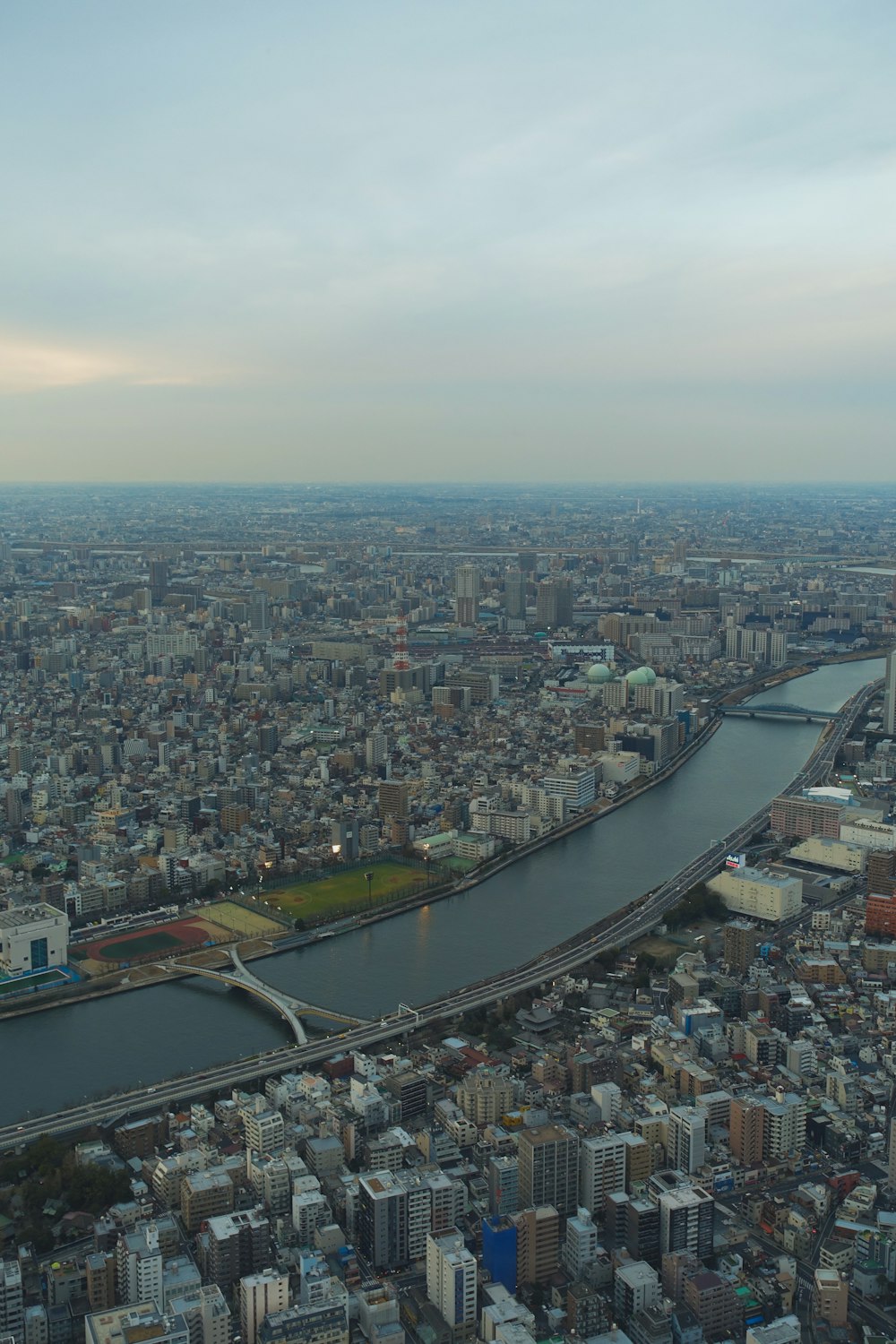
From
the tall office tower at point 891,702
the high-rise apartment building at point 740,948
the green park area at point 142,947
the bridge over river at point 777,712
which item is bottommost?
the green park area at point 142,947

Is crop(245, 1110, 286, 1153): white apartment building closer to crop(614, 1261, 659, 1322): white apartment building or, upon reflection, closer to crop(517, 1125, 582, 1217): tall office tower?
crop(517, 1125, 582, 1217): tall office tower

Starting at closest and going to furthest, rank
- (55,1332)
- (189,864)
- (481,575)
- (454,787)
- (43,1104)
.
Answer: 1. (55,1332)
2. (43,1104)
3. (189,864)
4. (454,787)
5. (481,575)

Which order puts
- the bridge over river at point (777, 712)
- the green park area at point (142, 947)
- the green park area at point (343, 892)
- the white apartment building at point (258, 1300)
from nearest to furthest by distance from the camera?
the white apartment building at point (258, 1300)
the green park area at point (142, 947)
the green park area at point (343, 892)
the bridge over river at point (777, 712)

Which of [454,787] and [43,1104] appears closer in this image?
[43,1104]

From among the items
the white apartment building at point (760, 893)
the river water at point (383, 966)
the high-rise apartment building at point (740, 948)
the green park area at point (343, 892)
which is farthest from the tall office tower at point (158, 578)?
the high-rise apartment building at point (740, 948)

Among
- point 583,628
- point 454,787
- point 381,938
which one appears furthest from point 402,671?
point 381,938

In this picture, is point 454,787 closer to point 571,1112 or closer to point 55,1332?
point 571,1112

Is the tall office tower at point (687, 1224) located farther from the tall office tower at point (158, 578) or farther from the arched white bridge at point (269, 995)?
the tall office tower at point (158, 578)

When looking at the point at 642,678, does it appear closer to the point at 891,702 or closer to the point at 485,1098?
the point at 891,702
